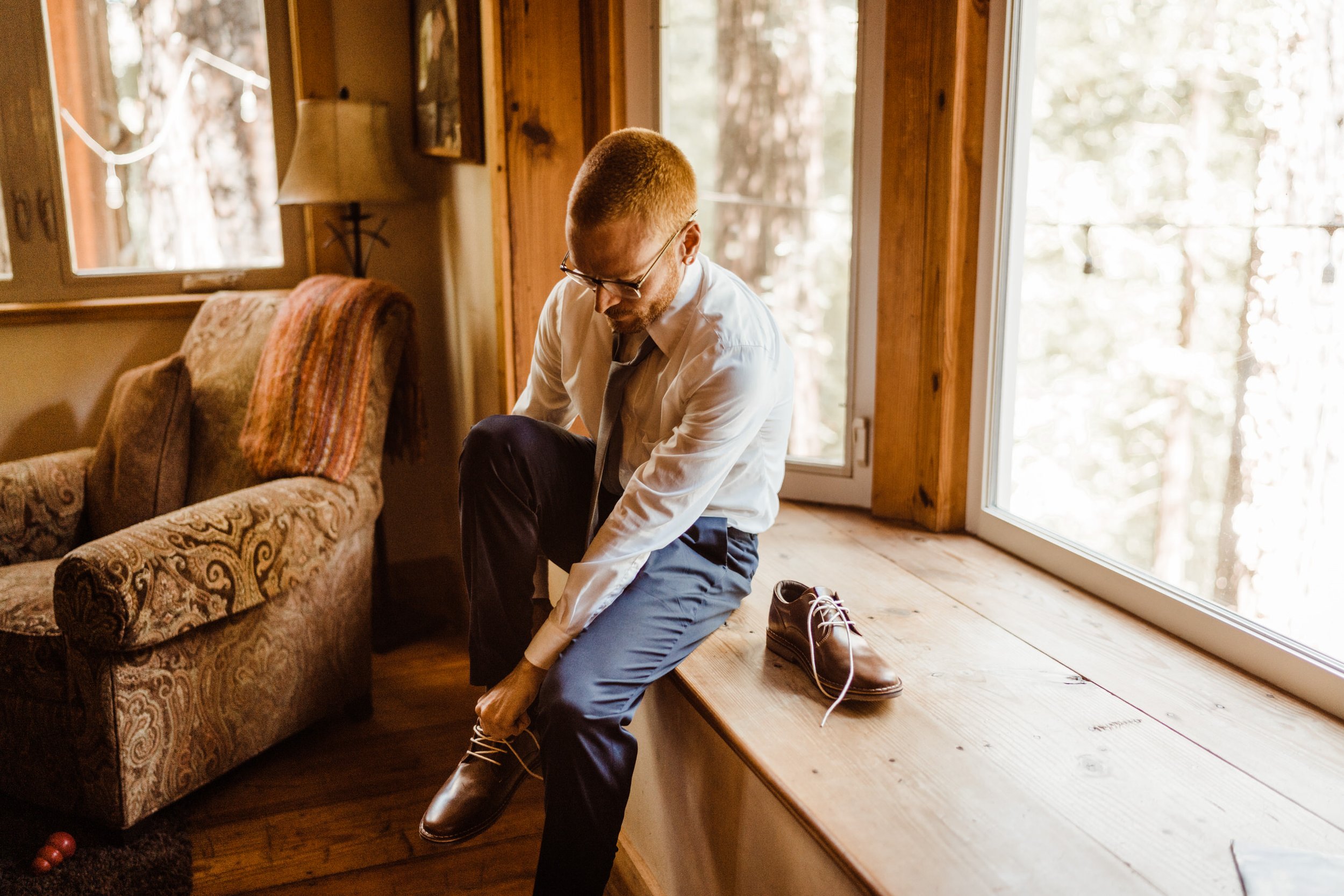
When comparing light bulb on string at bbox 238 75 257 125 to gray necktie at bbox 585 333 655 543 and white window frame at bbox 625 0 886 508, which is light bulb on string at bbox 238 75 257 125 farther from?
gray necktie at bbox 585 333 655 543

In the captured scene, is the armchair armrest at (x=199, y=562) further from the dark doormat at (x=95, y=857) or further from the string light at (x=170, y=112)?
the string light at (x=170, y=112)

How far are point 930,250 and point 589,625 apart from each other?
97cm

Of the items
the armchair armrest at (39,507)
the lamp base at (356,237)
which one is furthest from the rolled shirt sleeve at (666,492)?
the lamp base at (356,237)

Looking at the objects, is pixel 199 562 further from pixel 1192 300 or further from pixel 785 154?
pixel 1192 300

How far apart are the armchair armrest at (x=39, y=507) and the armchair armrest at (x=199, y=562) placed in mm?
491

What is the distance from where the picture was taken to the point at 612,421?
1.51 metres

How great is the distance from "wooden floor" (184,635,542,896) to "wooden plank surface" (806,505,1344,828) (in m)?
0.90

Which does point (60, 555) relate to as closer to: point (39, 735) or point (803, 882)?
point (39, 735)

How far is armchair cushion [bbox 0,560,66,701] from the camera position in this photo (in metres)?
1.75

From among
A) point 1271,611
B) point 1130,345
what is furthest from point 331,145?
point 1271,611

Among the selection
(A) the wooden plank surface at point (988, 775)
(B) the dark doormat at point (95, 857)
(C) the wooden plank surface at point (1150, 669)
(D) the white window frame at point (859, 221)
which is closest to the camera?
(A) the wooden plank surface at point (988, 775)

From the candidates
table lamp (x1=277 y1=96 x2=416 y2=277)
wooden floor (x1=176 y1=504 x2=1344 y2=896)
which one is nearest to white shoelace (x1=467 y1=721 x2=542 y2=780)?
wooden floor (x1=176 y1=504 x2=1344 y2=896)

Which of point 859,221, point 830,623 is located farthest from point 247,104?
point 830,623

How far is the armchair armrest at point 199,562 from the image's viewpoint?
1.63m
